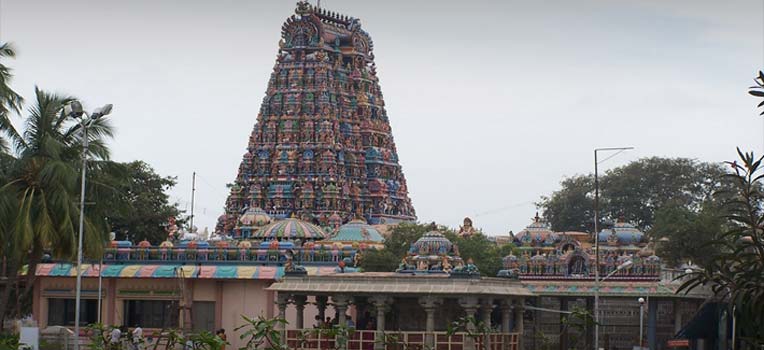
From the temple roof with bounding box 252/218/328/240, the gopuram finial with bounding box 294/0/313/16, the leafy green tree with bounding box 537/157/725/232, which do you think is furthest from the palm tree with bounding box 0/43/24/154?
the leafy green tree with bounding box 537/157/725/232

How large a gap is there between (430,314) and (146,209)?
41101mm

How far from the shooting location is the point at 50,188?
50.6 m

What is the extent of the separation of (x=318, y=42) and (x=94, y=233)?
4933 centimetres

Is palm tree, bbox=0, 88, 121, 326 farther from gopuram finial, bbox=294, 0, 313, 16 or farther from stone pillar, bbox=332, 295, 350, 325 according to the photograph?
gopuram finial, bbox=294, 0, 313, 16

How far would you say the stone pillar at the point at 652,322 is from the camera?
5897cm

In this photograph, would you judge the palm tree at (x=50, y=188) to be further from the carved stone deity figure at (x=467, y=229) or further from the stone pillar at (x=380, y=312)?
the carved stone deity figure at (x=467, y=229)

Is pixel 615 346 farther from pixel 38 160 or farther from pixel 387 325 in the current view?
pixel 38 160

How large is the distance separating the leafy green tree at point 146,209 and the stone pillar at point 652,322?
1296 inches

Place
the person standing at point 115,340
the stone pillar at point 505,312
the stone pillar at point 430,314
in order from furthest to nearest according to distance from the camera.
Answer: the stone pillar at point 505,312 → the stone pillar at point 430,314 → the person standing at point 115,340

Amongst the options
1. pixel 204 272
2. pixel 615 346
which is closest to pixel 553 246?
pixel 615 346

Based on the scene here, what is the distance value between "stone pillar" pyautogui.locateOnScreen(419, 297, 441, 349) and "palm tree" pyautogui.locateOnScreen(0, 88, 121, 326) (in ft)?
37.1

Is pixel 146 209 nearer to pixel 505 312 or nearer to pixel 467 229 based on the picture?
pixel 467 229

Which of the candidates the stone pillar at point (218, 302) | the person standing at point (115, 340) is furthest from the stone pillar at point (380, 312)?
the stone pillar at point (218, 302)

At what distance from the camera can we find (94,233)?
169 feet
